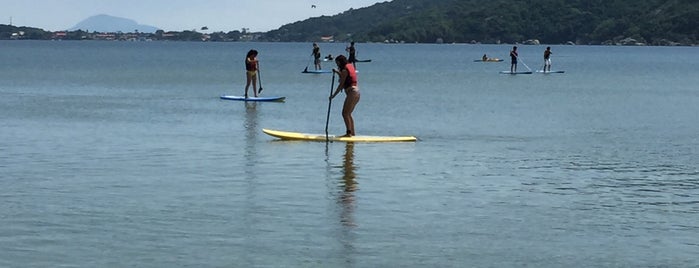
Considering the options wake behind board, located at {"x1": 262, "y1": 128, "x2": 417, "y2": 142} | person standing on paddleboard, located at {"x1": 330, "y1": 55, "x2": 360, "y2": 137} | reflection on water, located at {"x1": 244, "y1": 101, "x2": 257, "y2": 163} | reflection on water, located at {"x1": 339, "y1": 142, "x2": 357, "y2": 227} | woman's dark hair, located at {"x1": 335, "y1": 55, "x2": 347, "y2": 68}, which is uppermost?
woman's dark hair, located at {"x1": 335, "y1": 55, "x2": 347, "y2": 68}

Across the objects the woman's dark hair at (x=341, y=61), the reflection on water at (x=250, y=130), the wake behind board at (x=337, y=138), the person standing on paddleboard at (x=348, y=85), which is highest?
the woman's dark hair at (x=341, y=61)

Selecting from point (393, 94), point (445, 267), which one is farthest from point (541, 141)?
point (393, 94)

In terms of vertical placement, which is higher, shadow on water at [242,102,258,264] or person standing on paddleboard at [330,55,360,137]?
person standing on paddleboard at [330,55,360,137]

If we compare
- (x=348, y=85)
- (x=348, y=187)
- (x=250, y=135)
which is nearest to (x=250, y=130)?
(x=250, y=135)

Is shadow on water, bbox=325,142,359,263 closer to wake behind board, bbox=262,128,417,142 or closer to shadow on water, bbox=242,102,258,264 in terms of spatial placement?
shadow on water, bbox=242,102,258,264

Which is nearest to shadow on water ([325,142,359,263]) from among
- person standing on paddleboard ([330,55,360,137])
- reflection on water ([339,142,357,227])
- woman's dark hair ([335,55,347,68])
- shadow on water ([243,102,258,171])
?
reflection on water ([339,142,357,227])

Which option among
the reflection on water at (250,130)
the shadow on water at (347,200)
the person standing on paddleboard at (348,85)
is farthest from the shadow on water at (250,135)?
the person standing on paddleboard at (348,85)

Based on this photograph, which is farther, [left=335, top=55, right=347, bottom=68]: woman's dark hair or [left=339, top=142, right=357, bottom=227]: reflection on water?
[left=335, top=55, right=347, bottom=68]: woman's dark hair

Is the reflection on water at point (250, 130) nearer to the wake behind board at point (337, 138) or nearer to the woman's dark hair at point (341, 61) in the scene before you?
the wake behind board at point (337, 138)

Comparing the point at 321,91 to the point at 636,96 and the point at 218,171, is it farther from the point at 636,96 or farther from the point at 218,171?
the point at 218,171

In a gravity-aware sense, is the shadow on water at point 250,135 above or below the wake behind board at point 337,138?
below

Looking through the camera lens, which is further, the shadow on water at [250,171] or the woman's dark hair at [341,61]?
the woman's dark hair at [341,61]

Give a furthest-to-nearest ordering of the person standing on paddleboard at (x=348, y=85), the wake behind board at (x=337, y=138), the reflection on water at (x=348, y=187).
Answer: the wake behind board at (x=337, y=138) → the person standing on paddleboard at (x=348, y=85) → the reflection on water at (x=348, y=187)

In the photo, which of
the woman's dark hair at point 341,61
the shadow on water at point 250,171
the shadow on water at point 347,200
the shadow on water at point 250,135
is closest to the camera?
the shadow on water at point 347,200
